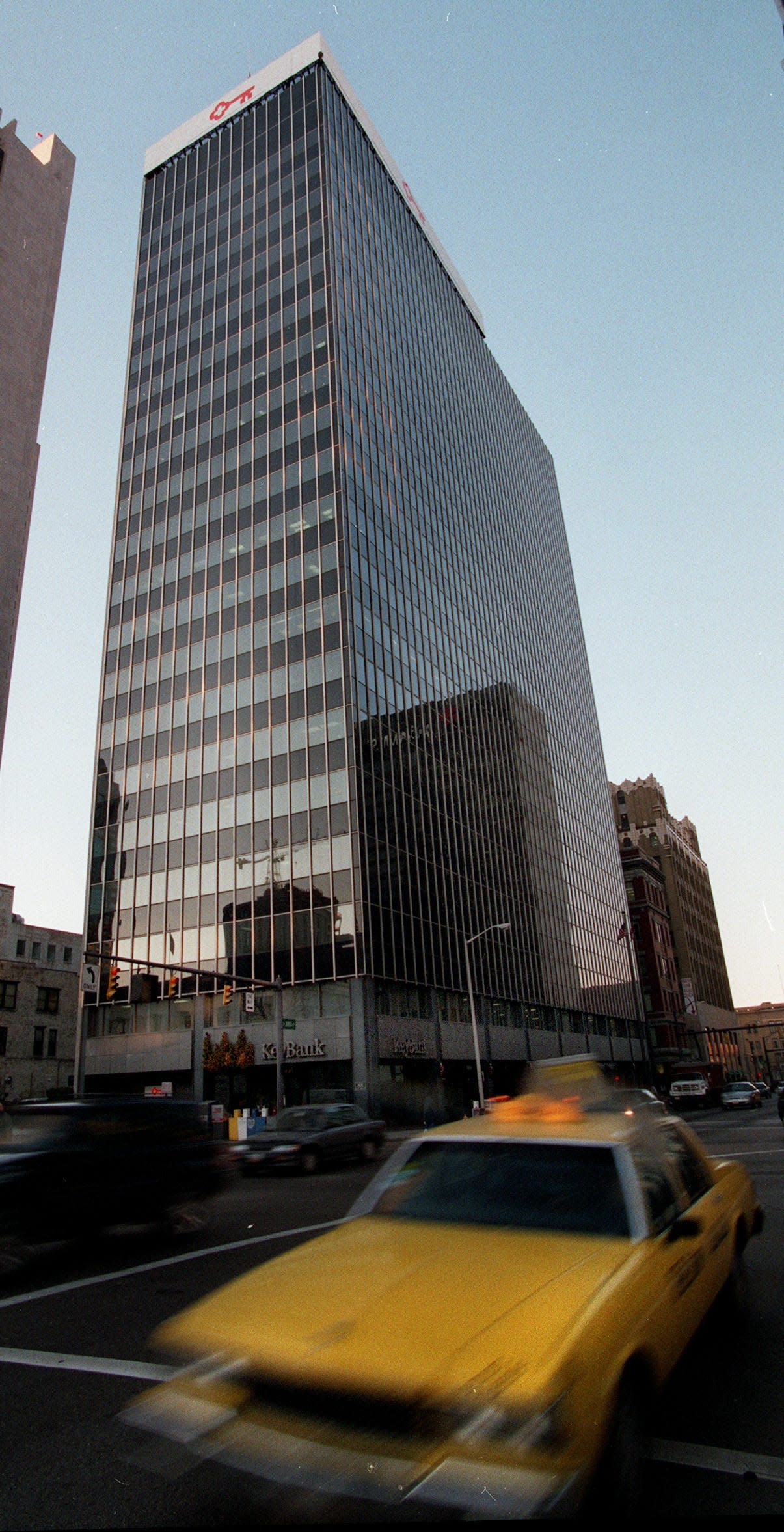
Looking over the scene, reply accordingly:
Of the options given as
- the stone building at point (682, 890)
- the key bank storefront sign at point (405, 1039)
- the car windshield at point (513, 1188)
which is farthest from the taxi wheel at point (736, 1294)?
the stone building at point (682, 890)

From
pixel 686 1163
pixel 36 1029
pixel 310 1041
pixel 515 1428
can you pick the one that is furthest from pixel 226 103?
pixel 515 1428

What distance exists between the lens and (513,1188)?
15.8 feet

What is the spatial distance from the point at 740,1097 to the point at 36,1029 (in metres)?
41.1

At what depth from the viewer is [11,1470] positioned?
3973 millimetres

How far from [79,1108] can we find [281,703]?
3503 cm

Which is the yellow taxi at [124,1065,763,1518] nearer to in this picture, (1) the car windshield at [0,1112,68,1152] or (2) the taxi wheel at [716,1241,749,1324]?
(2) the taxi wheel at [716,1241,749,1324]

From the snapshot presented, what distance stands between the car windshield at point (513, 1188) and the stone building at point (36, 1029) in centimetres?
4748

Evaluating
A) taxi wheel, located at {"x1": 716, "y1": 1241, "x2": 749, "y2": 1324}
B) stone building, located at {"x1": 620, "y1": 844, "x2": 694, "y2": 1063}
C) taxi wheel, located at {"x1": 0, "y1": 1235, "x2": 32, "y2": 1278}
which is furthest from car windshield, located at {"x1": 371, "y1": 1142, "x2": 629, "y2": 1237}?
stone building, located at {"x1": 620, "y1": 844, "x2": 694, "y2": 1063}

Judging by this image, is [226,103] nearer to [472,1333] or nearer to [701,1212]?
[701,1212]

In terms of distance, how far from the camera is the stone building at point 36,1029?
4819 centimetres

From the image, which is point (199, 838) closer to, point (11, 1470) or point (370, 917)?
point (370, 917)

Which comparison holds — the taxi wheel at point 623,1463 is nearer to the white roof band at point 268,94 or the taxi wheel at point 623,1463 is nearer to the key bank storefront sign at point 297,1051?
the key bank storefront sign at point 297,1051

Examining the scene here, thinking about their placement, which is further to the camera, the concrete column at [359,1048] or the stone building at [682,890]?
the stone building at [682,890]

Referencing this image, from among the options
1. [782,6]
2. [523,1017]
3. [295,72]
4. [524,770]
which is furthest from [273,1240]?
[295,72]
